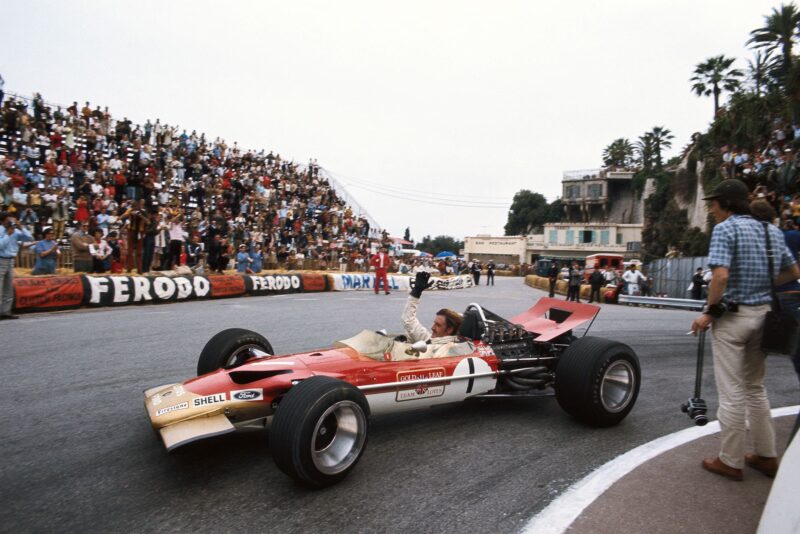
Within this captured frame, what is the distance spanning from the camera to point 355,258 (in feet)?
83.3

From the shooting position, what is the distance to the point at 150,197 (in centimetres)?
1633

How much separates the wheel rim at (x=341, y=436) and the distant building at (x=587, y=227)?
202 feet

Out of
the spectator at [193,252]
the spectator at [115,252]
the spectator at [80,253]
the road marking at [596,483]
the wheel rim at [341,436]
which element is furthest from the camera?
the spectator at [193,252]

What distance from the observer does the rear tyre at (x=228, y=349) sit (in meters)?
4.39

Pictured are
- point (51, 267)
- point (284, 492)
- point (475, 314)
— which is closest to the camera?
point (284, 492)

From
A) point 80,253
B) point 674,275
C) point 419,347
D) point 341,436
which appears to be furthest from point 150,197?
point 674,275

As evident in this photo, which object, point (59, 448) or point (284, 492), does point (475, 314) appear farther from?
point (59, 448)

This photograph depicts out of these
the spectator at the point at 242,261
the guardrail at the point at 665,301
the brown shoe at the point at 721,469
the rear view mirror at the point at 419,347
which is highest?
the spectator at the point at 242,261

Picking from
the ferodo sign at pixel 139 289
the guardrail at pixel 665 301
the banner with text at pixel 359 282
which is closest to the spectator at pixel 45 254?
the ferodo sign at pixel 139 289

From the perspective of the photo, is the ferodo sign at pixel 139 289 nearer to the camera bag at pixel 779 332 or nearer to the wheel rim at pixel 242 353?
the wheel rim at pixel 242 353

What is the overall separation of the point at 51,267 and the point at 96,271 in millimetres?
1416

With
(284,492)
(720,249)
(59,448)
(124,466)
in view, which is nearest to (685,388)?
(720,249)

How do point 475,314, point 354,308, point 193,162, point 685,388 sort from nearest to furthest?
point 475,314
point 685,388
point 354,308
point 193,162

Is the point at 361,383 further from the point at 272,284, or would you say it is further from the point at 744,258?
the point at 272,284
